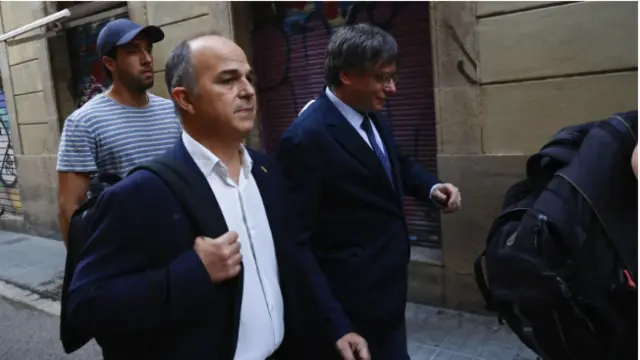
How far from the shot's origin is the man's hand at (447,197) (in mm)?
2529

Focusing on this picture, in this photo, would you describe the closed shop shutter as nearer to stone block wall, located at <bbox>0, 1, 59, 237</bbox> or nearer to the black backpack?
the black backpack

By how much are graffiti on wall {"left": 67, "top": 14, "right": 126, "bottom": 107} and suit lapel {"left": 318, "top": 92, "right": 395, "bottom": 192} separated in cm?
576

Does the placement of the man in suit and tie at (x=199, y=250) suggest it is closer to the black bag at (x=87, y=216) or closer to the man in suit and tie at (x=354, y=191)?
the black bag at (x=87, y=216)

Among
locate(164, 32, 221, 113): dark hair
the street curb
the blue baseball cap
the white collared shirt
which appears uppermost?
the blue baseball cap

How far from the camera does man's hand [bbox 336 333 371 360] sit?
6.34 feet

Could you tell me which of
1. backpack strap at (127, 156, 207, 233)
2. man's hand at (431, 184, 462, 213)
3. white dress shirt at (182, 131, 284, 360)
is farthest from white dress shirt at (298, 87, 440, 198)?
backpack strap at (127, 156, 207, 233)

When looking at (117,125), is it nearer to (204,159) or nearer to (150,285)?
(204,159)

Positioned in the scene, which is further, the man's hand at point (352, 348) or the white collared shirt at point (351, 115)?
the white collared shirt at point (351, 115)

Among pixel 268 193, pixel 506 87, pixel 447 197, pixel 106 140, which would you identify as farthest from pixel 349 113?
pixel 506 87

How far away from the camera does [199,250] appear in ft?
4.96

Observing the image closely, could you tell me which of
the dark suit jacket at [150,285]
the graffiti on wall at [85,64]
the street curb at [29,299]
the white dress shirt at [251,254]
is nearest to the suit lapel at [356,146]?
the white dress shirt at [251,254]

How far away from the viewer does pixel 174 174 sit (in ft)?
5.14

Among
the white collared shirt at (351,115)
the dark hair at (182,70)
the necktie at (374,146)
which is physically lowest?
the necktie at (374,146)

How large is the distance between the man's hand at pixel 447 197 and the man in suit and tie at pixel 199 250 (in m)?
0.95
